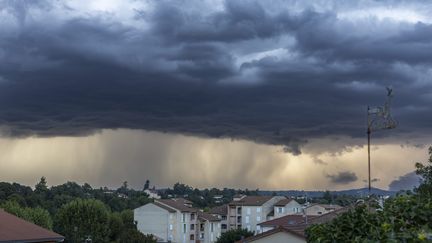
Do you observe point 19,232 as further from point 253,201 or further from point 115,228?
point 253,201

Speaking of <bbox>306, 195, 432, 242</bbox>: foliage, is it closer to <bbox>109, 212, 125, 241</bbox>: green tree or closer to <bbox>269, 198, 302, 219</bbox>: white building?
<bbox>109, 212, 125, 241</bbox>: green tree

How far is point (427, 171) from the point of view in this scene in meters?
34.0

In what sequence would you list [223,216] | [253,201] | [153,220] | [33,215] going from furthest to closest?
[223,216] → [253,201] → [153,220] → [33,215]

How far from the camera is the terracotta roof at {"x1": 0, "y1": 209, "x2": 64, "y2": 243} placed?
34419 millimetres

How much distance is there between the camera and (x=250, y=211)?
11625 cm

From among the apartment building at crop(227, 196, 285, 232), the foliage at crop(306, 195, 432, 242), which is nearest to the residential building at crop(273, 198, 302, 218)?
the apartment building at crop(227, 196, 285, 232)

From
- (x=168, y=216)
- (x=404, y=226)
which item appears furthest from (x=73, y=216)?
(x=404, y=226)

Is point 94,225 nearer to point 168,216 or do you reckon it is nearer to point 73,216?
point 73,216

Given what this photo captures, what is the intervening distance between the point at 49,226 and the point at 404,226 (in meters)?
65.1

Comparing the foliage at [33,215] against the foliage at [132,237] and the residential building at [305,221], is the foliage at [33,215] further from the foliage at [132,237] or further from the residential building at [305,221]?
the residential building at [305,221]

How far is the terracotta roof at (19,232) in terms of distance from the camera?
34.4m

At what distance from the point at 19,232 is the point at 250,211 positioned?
82603 millimetres

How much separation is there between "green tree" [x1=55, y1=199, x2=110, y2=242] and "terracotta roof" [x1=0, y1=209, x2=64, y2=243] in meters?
34.9

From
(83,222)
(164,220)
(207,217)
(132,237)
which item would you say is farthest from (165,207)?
(83,222)
